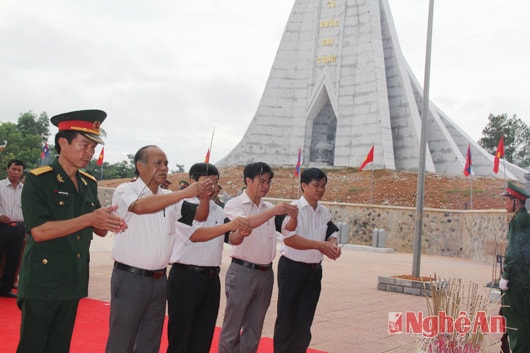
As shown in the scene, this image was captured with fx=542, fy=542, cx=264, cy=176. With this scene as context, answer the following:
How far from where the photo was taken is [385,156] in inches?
1130

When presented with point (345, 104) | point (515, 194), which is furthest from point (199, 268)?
point (345, 104)

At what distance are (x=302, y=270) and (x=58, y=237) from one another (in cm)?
227

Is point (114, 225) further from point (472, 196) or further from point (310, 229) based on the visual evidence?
point (472, 196)

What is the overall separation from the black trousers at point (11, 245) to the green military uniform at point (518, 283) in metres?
5.98

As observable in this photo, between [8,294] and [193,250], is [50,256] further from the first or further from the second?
[8,294]

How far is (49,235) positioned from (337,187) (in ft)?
80.8

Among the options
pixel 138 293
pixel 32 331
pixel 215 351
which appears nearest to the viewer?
pixel 32 331

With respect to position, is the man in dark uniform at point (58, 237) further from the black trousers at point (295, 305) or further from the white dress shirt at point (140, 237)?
the black trousers at point (295, 305)

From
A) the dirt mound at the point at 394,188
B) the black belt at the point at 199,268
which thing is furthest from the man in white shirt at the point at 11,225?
the dirt mound at the point at 394,188

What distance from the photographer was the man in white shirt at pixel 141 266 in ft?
11.2

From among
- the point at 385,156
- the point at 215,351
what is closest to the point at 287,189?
the point at 385,156

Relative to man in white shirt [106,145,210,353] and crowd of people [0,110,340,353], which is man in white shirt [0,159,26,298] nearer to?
crowd of people [0,110,340,353]

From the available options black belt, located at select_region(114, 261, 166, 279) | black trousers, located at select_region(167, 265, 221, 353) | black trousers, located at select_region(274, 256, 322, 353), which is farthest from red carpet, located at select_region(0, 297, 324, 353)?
black belt, located at select_region(114, 261, 166, 279)

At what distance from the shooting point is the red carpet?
4.86 metres
